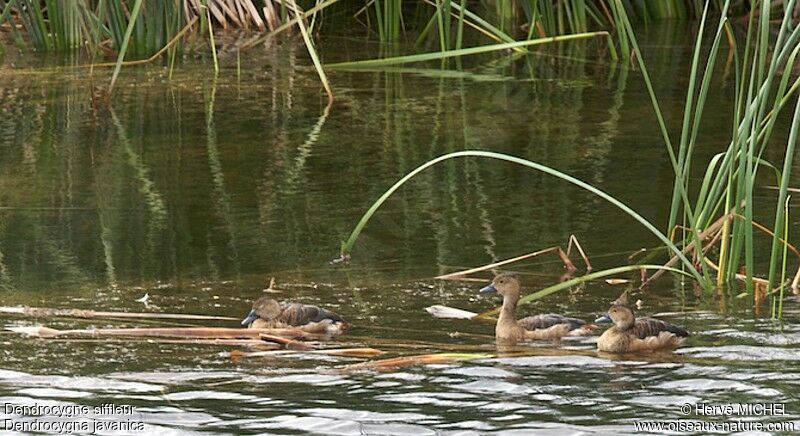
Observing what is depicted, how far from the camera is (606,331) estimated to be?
5973mm

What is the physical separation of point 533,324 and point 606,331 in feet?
0.98

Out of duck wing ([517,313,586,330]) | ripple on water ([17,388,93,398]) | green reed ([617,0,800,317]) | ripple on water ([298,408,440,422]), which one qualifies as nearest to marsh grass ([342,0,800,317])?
green reed ([617,0,800,317])

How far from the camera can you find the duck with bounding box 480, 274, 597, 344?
6051 mm

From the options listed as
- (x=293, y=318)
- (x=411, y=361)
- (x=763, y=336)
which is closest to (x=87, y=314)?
(x=293, y=318)

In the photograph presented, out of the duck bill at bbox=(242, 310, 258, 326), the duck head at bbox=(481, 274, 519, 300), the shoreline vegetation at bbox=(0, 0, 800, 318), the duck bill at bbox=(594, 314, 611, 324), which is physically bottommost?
the duck bill at bbox=(594, 314, 611, 324)

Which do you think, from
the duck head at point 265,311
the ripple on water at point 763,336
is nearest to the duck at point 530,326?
the ripple on water at point 763,336

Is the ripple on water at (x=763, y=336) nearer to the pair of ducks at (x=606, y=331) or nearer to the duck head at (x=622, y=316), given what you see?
the pair of ducks at (x=606, y=331)

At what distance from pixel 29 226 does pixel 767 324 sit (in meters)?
3.99

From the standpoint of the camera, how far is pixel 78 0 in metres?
13.6

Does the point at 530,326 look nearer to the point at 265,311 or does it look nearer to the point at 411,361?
the point at 411,361

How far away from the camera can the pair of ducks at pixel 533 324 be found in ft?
19.3

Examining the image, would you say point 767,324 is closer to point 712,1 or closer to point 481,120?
point 481,120

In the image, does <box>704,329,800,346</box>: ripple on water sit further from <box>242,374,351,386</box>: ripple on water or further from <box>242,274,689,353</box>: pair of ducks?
<box>242,374,351,386</box>: ripple on water

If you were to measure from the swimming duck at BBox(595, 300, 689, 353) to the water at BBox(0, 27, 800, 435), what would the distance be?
0.21ft
